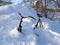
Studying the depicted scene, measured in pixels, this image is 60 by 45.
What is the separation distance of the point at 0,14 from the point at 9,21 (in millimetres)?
400

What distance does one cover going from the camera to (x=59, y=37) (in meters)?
3.81

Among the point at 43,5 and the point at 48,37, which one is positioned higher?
the point at 48,37

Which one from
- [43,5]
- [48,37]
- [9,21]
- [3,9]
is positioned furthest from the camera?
[43,5]

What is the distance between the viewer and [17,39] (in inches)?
124

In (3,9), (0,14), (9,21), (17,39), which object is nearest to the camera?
(17,39)

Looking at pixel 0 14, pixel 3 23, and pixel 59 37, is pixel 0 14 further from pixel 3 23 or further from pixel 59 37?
pixel 59 37

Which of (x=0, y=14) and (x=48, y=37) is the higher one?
(x=0, y=14)

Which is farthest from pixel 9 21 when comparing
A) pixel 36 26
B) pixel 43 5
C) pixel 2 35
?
pixel 43 5

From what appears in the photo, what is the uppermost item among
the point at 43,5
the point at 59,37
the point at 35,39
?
the point at 35,39

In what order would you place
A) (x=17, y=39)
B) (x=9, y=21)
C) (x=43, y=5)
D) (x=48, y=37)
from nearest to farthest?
1. (x=17, y=39)
2. (x=48, y=37)
3. (x=9, y=21)
4. (x=43, y=5)

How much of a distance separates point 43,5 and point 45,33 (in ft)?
26.5

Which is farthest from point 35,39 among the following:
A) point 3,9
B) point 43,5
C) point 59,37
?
point 43,5

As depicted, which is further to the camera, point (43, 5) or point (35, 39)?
point (43, 5)

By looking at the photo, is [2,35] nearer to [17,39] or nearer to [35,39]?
[17,39]
